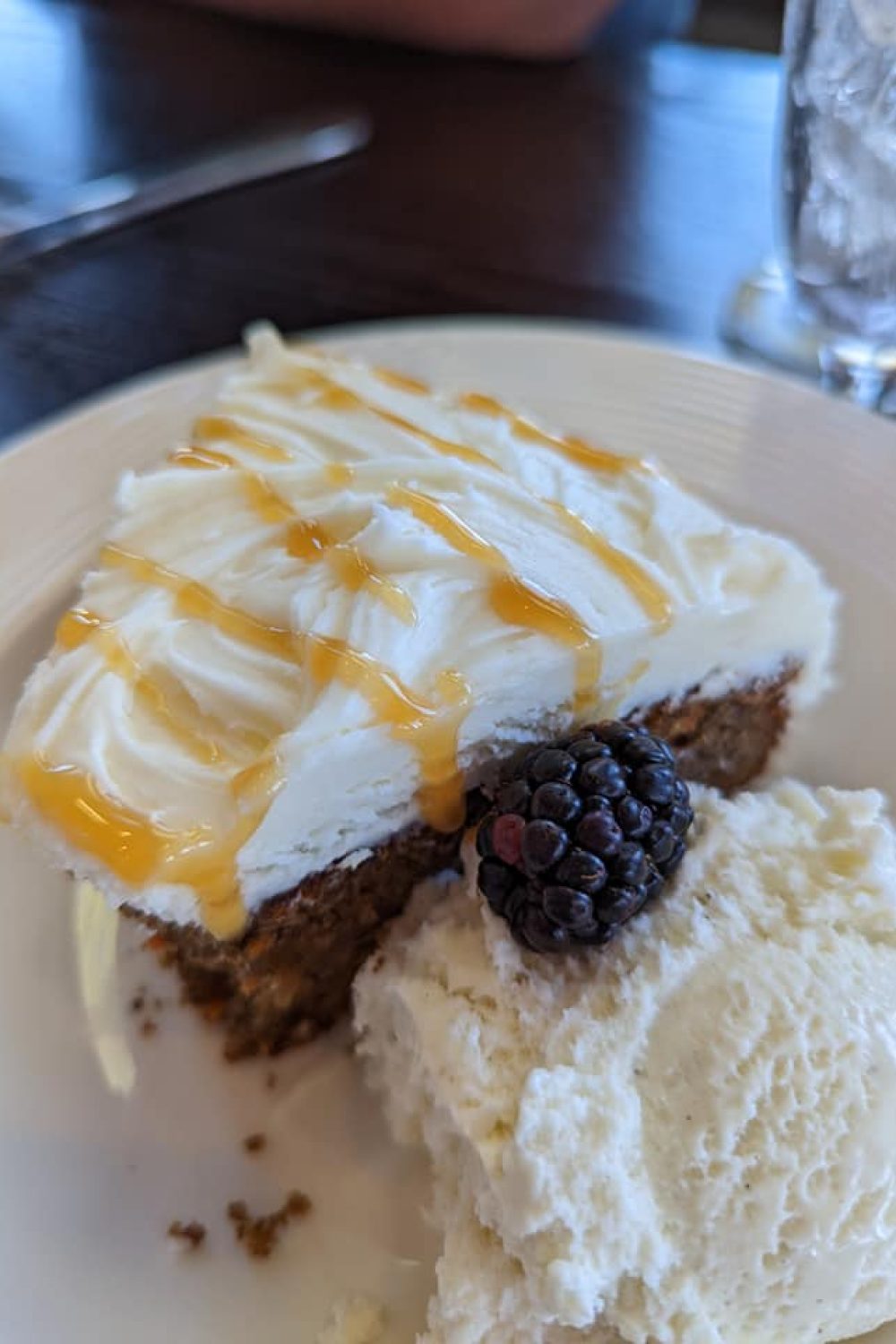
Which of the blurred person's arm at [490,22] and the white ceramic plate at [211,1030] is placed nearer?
the white ceramic plate at [211,1030]

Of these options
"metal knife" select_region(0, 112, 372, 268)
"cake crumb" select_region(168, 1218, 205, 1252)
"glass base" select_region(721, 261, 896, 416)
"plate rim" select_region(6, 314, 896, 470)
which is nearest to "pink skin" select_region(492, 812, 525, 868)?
"cake crumb" select_region(168, 1218, 205, 1252)

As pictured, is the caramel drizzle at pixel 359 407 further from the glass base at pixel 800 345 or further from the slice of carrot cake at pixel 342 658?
the glass base at pixel 800 345

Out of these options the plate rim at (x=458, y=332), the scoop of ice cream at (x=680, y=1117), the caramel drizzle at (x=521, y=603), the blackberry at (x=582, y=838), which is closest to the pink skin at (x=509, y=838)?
the blackberry at (x=582, y=838)

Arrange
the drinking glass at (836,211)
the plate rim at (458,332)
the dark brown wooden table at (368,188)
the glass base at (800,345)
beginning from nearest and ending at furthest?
the drinking glass at (836,211), the plate rim at (458,332), the glass base at (800,345), the dark brown wooden table at (368,188)

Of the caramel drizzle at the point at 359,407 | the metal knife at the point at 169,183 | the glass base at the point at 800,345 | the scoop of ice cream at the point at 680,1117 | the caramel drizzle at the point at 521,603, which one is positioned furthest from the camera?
the metal knife at the point at 169,183

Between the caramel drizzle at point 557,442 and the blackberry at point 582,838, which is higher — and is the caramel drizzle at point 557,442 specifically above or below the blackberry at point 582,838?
above

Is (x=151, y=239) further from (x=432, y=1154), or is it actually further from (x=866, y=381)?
(x=432, y=1154)

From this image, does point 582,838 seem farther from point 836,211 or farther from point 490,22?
point 490,22

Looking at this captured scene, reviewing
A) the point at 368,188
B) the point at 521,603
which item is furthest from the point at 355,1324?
the point at 368,188

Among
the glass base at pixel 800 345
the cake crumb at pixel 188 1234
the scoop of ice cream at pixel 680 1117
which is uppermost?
the glass base at pixel 800 345
